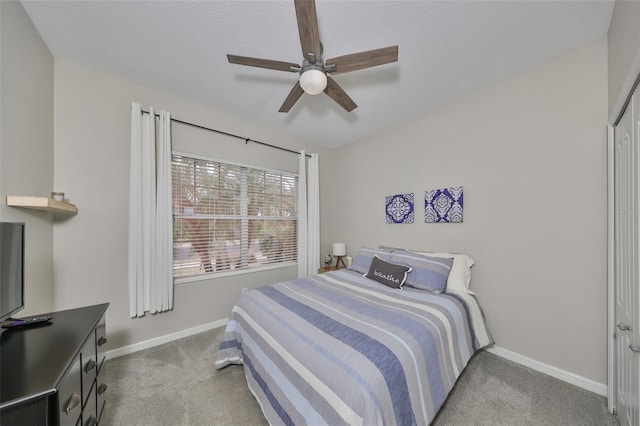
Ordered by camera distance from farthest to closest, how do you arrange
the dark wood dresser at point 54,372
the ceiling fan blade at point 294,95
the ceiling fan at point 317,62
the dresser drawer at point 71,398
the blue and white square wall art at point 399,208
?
1. the blue and white square wall art at point 399,208
2. the ceiling fan blade at point 294,95
3. the ceiling fan at point 317,62
4. the dresser drawer at point 71,398
5. the dark wood dresser at point 54,372

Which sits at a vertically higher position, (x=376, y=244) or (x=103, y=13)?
(x=103, y=13)

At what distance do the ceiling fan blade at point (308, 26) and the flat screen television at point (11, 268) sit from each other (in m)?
1.77

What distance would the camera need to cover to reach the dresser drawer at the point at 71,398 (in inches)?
33.0

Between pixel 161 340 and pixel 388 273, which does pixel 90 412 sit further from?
pixel 388 273

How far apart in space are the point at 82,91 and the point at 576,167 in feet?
14.4

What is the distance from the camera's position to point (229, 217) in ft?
9.97

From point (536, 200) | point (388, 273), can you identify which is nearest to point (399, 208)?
point (388, 273)

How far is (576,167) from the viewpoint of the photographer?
1.89 m

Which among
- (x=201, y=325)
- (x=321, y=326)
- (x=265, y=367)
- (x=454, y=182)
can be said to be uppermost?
(x=454, y=182)

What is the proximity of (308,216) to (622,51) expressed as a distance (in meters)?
3.24

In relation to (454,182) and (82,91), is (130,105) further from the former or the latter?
(454,182)

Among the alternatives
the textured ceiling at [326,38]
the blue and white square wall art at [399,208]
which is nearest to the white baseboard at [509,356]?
the blue and white square wall art at [399,208]

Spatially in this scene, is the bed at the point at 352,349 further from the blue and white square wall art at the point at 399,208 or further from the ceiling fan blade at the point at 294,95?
the ceiling fan blade at the point at 294,95

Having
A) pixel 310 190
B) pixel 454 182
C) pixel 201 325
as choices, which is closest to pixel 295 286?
pixel 201 325
